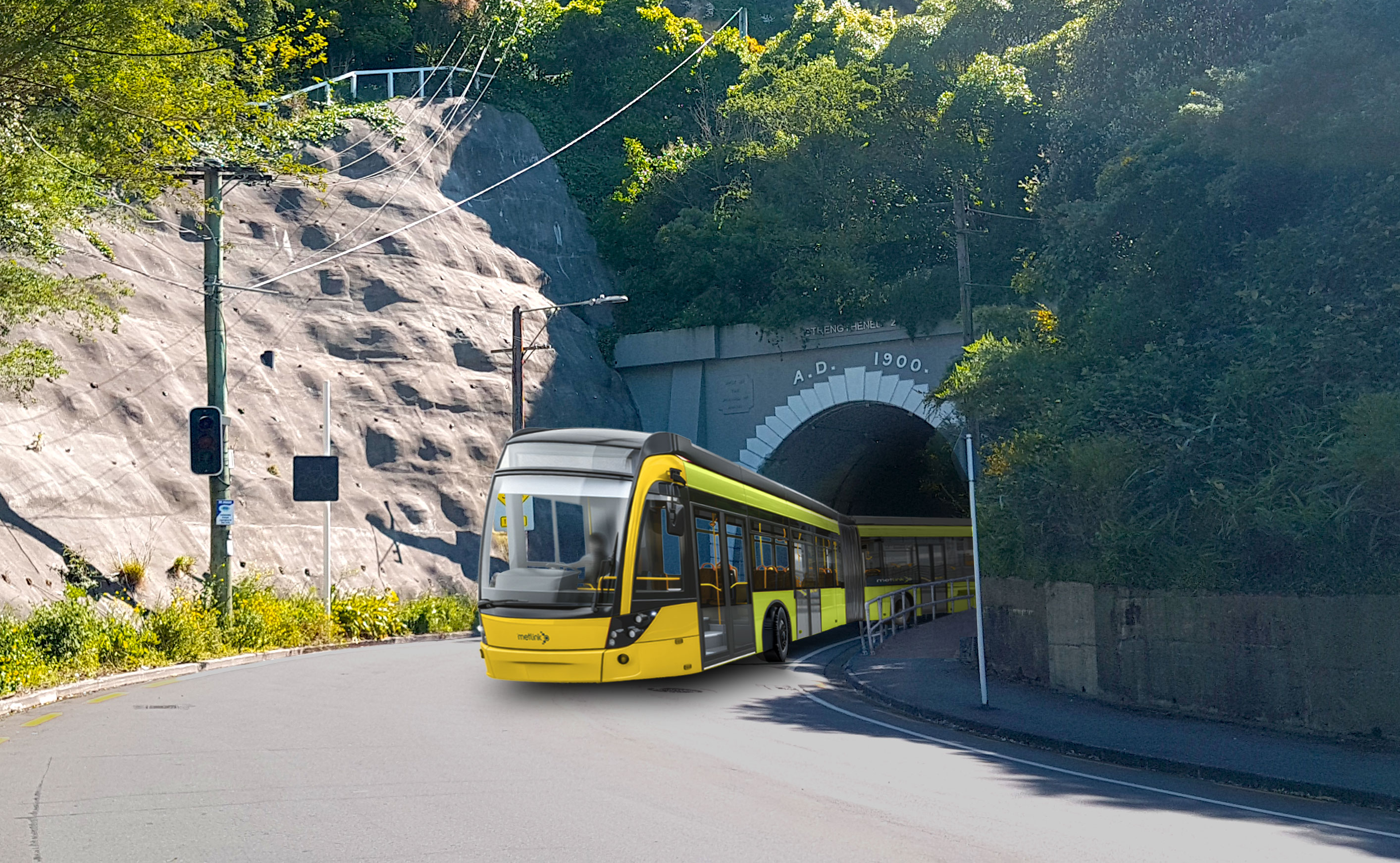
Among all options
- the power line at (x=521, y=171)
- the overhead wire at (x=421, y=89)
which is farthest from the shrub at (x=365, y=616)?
the overhead wire at (x=421, y=89)

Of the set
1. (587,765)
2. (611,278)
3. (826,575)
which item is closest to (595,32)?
(611,278)

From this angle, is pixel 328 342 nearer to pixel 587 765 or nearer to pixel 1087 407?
pixel 1087 407

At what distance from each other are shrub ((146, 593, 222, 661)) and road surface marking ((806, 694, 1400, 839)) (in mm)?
11643

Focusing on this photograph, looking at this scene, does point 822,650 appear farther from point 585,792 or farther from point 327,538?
point 585,792

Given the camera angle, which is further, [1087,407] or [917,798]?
[1087,407]

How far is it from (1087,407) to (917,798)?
30.1 ft

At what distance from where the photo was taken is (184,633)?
2030 centimetres

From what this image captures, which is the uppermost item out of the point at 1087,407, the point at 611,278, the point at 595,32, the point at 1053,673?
the point at 595,32

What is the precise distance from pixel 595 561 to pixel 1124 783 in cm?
→ 579

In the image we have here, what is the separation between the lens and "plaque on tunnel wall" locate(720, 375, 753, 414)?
3850 centimetres

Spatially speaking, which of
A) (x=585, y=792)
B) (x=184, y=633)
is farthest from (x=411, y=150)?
(x=585, y=792)

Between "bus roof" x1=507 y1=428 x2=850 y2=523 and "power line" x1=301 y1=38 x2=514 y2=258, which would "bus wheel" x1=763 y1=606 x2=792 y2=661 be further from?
"power line" x1=301 y1=38 x2=514 y2=258

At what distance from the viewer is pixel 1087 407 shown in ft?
55.6

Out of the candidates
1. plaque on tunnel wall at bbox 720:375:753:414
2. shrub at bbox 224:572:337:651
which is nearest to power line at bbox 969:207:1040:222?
plaque on tunnel wall at bbox 720:375:753:414
